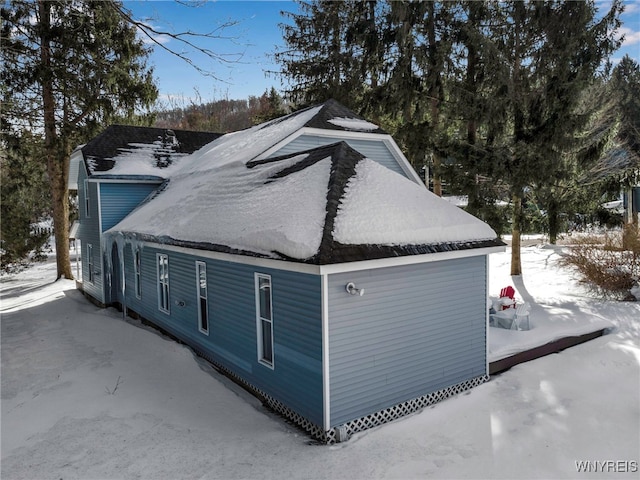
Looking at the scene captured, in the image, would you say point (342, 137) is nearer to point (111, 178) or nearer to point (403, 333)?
point (403, 333)

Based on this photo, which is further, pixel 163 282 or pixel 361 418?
pixel 163 282

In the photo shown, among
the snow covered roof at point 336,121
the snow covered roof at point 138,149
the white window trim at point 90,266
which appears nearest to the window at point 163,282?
the snow covered roof at point 336,121

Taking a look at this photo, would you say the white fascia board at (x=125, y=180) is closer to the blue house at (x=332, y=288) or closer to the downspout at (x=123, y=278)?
the downspout at (x=123, y=278)

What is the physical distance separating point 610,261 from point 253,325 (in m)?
12.2

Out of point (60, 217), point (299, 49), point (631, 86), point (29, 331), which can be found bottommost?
point (29, 331)

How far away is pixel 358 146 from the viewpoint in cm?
1198

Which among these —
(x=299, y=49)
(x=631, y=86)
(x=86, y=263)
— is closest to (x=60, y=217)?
(x=86, y=263)

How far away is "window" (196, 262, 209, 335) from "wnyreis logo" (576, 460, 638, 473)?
6.80 metres

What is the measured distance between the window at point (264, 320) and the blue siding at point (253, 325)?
131 mm

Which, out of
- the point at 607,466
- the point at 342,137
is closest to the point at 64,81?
the point at 342,137

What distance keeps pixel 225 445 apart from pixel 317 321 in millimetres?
2165

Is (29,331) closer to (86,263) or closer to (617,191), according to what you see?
(86,263)

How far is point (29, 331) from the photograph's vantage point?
40.9ft

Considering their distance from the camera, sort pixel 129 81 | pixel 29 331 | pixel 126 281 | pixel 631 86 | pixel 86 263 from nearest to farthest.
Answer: pixel 29 331 → pixel 126 281 → pixel 86 263 → pixel 129 81 → pixel 631 86
